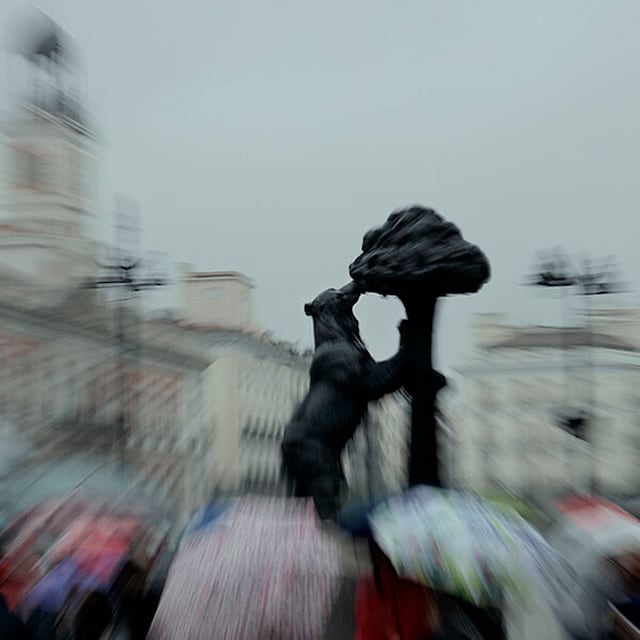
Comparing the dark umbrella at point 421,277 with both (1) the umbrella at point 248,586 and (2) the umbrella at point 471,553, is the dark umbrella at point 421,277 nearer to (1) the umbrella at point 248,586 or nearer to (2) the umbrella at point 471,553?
(1) the umbrella at point 248,586

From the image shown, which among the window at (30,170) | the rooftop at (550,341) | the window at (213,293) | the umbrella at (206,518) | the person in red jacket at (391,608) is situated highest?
the window at (30,170)

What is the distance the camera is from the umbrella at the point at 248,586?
6.47 ft

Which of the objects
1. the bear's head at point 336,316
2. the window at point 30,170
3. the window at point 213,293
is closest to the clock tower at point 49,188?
the window at point 30,170

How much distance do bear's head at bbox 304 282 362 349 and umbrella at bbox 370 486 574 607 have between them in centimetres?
139

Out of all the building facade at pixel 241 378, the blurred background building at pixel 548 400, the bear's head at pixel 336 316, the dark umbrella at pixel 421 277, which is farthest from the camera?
the blurred background building at pixel 548 400

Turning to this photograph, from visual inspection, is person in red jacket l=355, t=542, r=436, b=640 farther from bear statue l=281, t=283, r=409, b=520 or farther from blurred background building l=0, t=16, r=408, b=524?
blurred background building l=0, t=16, r=408, b=524

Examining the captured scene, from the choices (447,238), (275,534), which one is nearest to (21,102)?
(447,238)

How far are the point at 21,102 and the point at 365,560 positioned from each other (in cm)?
1191

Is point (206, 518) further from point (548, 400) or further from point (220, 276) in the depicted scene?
point (548, 400)

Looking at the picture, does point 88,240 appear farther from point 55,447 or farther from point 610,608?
point 610,608

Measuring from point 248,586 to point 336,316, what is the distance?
152 cm

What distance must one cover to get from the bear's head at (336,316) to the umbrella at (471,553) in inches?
54.6

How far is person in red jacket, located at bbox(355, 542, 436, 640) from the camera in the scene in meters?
1.96

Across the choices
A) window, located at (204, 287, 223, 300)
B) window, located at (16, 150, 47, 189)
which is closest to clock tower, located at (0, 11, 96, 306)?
window, located at (16, 150, 47, 189)
